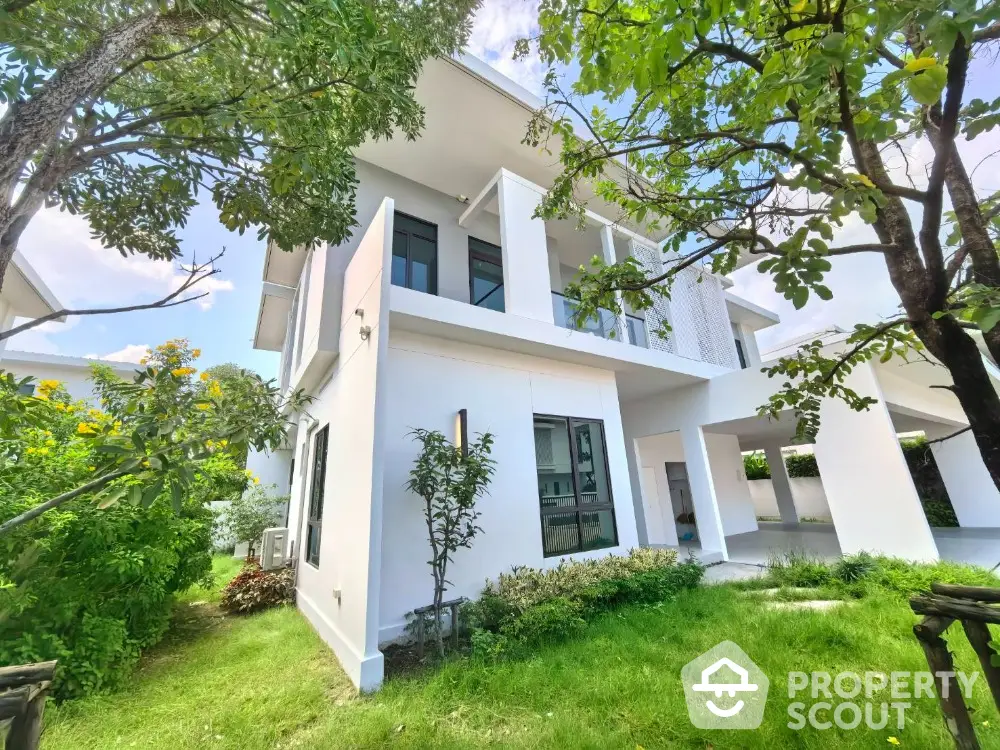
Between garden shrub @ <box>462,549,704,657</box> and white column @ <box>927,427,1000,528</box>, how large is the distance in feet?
27.0

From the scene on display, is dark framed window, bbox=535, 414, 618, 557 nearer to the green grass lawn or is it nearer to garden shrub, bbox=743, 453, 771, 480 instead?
the green grass lawn

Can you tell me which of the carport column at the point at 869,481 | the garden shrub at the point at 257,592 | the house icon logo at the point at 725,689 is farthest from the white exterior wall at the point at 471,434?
the garden shrub at the point at 257,592

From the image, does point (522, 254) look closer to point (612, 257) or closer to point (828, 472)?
point (612, 257)

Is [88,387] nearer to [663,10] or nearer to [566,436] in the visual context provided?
[566,436]

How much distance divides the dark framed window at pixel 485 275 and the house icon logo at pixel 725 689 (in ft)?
17.4

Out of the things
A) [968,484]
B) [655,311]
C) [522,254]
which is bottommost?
[968,484]

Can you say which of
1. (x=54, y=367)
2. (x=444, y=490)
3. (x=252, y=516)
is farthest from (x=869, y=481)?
(x=54, y=367)

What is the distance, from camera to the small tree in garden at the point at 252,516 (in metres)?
9.21

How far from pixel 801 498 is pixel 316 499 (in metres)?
17.2

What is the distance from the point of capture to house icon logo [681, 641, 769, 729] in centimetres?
277

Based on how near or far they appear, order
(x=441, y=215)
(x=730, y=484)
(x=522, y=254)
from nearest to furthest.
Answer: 1. (x=522, y=254)
2. (x=441, y=215)
3. (x=730, y=484)

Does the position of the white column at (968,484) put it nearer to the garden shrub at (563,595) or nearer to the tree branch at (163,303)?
the garden shrub at (563,595)

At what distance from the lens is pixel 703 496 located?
7.91 m

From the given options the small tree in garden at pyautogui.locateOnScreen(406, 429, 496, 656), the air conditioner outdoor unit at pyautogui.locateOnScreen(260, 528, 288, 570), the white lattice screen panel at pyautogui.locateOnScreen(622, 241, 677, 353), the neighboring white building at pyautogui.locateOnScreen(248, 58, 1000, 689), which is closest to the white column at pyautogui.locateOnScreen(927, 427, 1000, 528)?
the neighboring white building at pyautogui.locateOnScreen(248, 58, 1000, 689)
